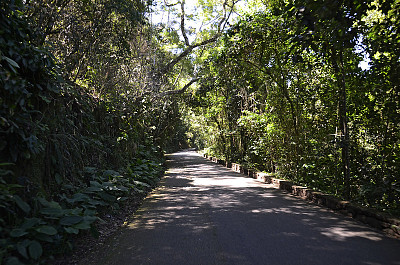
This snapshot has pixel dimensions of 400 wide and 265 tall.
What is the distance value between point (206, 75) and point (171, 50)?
2804mm

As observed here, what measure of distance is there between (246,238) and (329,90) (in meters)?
5.03

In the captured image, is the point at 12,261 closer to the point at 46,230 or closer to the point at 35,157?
the point at 46,230

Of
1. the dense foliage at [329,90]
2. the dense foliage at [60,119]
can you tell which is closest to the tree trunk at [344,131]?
the dense foliage at [329,90]

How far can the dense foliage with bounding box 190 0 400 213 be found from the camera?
15.6 ft

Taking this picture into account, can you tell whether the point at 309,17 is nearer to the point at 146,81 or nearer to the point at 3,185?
the point at 3,185

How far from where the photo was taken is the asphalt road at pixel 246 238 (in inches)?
138

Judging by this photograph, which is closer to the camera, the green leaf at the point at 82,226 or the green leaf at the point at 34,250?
the green leaf at the point at 34,250

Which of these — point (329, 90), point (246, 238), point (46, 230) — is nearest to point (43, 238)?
point (46, 230)

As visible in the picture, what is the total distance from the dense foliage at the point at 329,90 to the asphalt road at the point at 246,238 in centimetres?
129

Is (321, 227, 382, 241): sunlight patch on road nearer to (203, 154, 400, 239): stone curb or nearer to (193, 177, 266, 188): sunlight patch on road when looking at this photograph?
(203, 154, 400, 239): stone curb

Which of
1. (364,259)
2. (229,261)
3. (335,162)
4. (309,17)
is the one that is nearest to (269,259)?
(229,261)

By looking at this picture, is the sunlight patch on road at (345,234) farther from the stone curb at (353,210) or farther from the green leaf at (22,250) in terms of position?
the green leaf at (22,250)

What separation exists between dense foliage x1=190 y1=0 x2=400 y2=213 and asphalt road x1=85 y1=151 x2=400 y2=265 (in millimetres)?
1291

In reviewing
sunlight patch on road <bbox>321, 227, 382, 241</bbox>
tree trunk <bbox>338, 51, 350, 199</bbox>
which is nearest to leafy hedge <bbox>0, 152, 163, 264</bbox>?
sunlight patch on road <bbox>321, 227, 382, 241</bbox>
